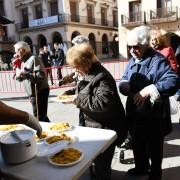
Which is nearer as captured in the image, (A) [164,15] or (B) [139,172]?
(B) [139,172]

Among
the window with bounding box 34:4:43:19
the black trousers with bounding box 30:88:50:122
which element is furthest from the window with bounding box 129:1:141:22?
the black trousers with bounding box 30:88:50:122

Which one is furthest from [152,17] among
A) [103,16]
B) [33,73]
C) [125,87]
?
[125,87]

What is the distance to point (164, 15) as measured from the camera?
947 inches

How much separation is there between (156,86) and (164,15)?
23110 millimetres

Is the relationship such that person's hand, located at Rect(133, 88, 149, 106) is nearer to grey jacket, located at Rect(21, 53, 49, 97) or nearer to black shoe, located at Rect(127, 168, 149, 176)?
black shoe, located at Rect(127, 168, 149, 176)

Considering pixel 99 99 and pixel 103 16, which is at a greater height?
pixel 103 16

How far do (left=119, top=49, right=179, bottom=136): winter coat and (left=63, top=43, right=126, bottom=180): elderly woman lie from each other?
252mm

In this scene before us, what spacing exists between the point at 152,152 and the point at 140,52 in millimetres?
1052

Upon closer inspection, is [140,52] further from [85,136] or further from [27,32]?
[27,32]

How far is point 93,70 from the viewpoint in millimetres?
2582

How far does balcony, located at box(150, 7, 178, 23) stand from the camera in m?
23.6

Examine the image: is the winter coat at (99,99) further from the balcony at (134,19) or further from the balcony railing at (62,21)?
the balcony railing at (62,21)

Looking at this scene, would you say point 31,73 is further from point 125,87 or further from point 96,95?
point 96,95

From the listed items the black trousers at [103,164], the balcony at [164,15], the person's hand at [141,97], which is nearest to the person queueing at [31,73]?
the black trousers at [103,164]
